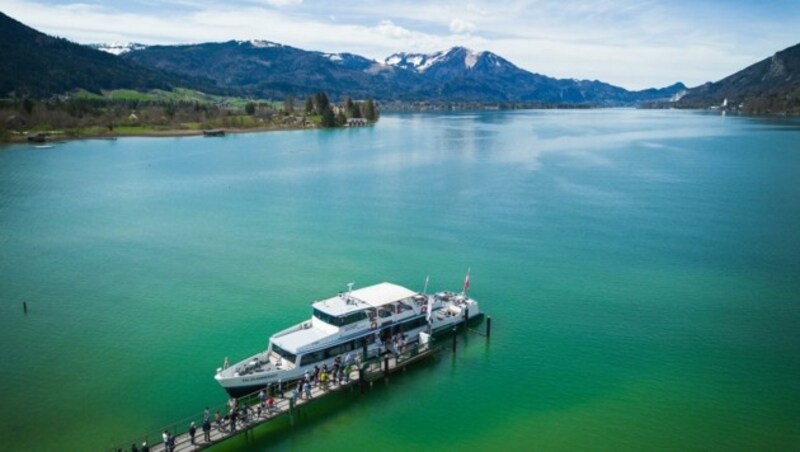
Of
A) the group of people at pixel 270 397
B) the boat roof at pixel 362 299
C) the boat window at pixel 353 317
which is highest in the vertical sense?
the boat roof at pixel 362 299

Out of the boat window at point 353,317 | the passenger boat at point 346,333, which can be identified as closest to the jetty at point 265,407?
the passenger boat at point 346,333

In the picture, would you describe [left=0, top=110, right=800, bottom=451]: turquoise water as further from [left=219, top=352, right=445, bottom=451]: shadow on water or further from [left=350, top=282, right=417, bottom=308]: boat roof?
[left=350, top=282, right=417, bottom=308]: boat roof

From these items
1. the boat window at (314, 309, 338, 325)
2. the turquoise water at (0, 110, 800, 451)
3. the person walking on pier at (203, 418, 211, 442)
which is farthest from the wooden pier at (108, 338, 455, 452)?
the boat window at (314, 309, 338, 325)

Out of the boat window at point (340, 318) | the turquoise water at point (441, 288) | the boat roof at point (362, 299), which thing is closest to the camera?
the turquoise water at point (441, 288)

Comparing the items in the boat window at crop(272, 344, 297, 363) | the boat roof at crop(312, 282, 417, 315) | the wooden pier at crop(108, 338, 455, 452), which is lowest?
the wooden pier at crop(108, 338, 455, 452)

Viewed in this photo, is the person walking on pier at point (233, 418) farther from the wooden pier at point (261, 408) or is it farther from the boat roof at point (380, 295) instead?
the boat roof at point (380, 295)

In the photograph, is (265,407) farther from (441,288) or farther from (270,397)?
(441,288)
